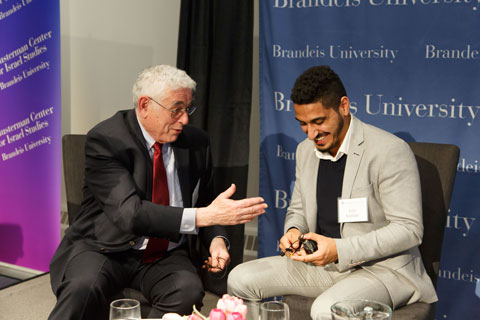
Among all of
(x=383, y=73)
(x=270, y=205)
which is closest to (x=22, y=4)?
(x=270, y=205)

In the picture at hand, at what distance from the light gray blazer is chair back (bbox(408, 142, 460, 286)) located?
110 mm

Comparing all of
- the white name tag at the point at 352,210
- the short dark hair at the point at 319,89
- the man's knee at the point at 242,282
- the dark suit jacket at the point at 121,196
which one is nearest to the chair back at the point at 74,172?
the dark suit jacket at the point at 121,196

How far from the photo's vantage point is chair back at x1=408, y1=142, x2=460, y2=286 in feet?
7.45

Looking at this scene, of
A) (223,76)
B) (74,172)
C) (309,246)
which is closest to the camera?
(309,246)

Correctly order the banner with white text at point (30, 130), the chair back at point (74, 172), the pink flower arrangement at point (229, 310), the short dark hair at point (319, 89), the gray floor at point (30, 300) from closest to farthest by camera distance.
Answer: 1. the pink flower arrangement at point (229, 310)
2. the short dark hair at point (319, 89)
3. the chair back at point (74, 172)
4. the gray floor at point (30, 300)
5. the banner with white text at point (30, 130)

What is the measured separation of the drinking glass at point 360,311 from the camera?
1.35 metres

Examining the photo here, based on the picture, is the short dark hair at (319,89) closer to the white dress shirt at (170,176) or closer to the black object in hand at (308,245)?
the black object in hand at (308,245)

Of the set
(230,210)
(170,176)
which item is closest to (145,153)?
(170,176)

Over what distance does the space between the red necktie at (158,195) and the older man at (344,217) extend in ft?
1.16

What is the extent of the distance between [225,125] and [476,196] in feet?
5.01

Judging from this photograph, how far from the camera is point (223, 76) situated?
11.6 ft

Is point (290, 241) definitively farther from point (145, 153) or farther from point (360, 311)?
point (360, 311)

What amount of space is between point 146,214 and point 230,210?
35 centimetres

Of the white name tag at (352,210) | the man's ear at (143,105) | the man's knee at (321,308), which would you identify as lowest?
the man's knee at (321,308)
